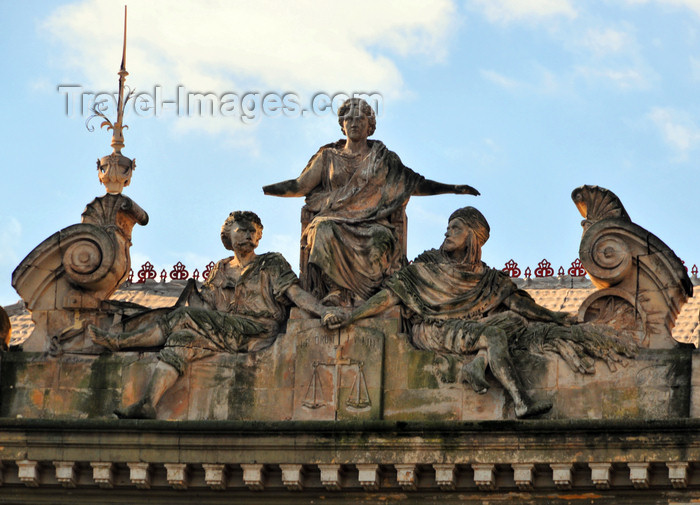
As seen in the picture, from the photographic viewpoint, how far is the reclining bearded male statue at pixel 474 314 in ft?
111

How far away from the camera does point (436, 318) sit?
113ft

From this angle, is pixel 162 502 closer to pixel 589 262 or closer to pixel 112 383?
pixel 112 383

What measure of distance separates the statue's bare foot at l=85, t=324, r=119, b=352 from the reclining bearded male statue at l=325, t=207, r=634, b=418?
10.3 ft

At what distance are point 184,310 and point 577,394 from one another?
5.65 m

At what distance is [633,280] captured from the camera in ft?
113

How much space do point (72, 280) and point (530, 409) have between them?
7.01 meters

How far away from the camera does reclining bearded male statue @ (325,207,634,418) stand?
3388cm

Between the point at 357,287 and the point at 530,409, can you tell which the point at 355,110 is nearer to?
the point at 357,287

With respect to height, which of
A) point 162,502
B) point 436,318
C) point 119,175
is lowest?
point 162,502

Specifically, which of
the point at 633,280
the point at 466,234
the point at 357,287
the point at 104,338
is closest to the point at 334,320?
the point at 357,287

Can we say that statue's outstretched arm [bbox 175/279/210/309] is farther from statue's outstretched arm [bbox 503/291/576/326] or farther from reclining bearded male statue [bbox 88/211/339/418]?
statue's outstretched arm [bbox 503/291/576/326]

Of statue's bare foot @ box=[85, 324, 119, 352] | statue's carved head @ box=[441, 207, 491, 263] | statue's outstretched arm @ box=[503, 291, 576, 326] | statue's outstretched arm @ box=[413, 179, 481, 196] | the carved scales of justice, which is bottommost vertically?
the carved scales of justice

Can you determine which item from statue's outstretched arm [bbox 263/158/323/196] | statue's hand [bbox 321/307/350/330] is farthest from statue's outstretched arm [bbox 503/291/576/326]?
statue's outstretched arm [bbox 263/158/323/196]

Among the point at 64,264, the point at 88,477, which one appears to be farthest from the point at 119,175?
the point at 88,477
